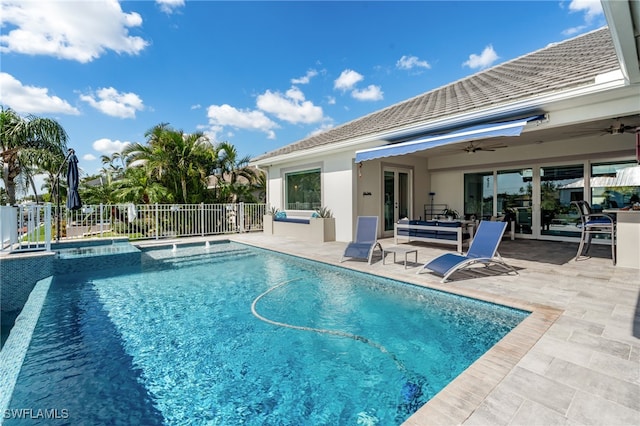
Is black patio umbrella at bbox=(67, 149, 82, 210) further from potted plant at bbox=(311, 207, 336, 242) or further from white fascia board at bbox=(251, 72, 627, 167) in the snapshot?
potted plant at bbox=(311, 207, 336, 242)

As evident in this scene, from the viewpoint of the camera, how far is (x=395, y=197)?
57.2 feet

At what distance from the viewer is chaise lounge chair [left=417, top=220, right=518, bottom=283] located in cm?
785

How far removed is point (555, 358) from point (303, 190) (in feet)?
50.4

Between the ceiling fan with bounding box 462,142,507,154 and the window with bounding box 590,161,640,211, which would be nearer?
the window with bounding box 590,161,640,211

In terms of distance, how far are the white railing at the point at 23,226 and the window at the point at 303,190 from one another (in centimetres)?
1181

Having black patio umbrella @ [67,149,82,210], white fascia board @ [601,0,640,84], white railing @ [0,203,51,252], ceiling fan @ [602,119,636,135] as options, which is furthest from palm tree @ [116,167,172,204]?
ceiling fan @ [602,119,636,135]

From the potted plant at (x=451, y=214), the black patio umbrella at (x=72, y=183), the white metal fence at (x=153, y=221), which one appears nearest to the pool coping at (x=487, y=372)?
the potted plant at (x=451, y=214)

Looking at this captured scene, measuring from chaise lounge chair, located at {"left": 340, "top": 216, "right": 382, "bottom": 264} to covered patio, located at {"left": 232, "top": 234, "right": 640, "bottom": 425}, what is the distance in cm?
217

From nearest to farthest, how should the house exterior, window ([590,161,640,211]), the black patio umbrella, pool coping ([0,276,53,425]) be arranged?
pool coping ([0,276,53,425]), the house exterior, window ([590,161,640,211]), the black patio umbrella

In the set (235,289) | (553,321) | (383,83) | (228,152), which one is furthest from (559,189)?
(228,152)

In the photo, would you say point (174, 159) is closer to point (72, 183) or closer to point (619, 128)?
point (72, 183)

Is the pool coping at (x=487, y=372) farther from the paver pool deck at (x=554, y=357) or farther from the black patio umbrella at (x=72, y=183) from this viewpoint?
the black patio umbrella at (x=72, y=183)

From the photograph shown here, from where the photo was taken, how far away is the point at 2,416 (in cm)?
334

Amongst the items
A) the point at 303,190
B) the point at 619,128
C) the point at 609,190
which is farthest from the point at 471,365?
the point at 303,190
